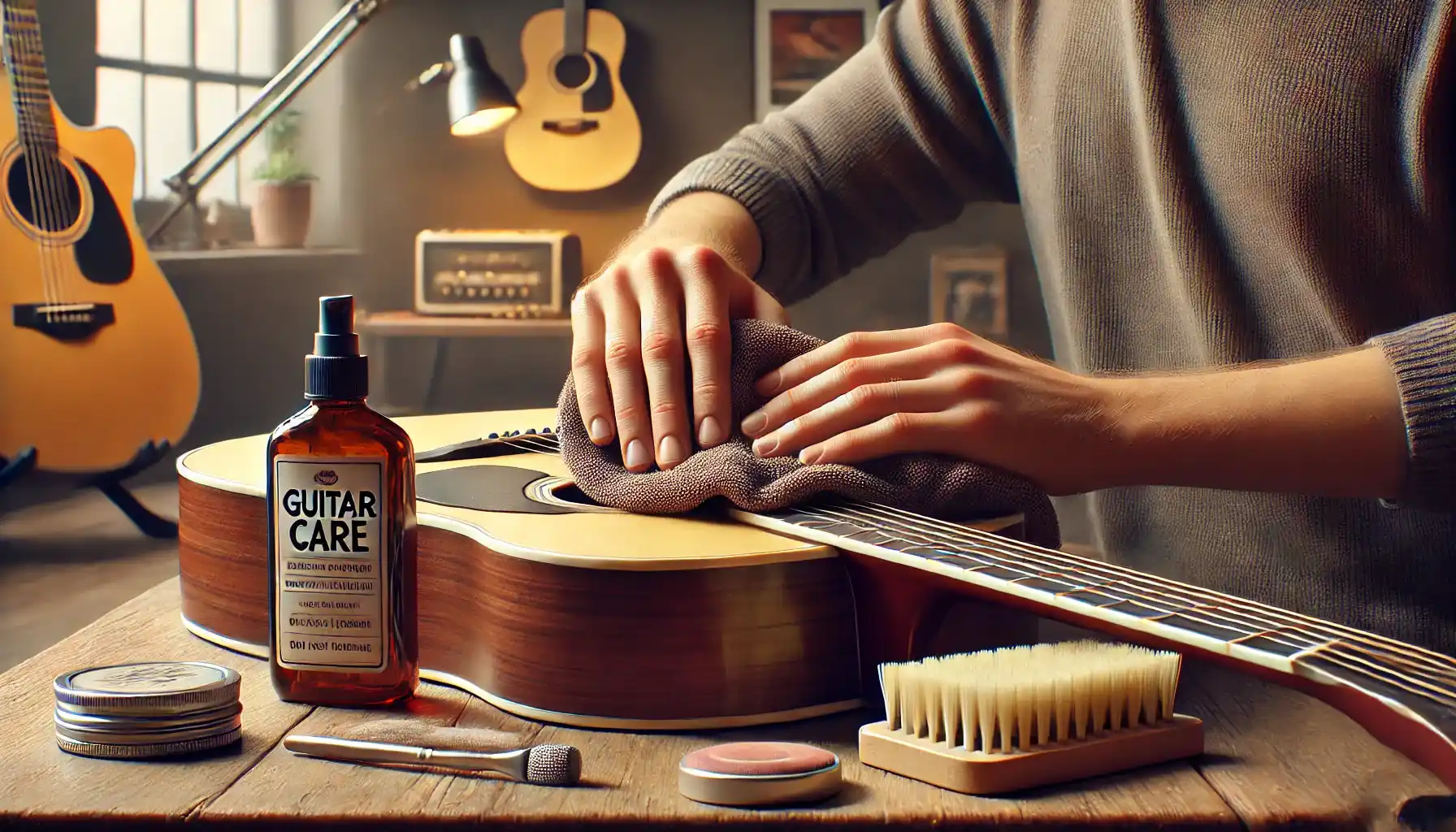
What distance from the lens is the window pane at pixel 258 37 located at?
369cm

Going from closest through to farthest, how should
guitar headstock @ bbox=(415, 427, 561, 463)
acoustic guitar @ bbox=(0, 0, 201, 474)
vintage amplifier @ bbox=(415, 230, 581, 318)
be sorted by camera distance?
guitar headstock @ bbox=(415, 427, 561, 463) < acoustic guitar @ bbox=(0, 0, 201, 474) < vintage amplifier @ bbox=(415, 230, 581, 318)

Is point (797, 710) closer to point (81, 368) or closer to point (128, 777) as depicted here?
point (128, 777)

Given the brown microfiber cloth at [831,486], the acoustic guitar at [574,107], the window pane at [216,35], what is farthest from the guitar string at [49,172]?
the brown microfiber cloth at [831,486]

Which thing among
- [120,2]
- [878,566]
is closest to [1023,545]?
[878,566]

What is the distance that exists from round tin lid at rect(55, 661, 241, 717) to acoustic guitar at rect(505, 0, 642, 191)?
10.9 ft

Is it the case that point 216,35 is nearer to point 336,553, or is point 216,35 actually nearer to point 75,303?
point 75,303

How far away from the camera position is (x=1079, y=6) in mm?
1048

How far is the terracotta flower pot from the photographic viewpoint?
12.1ft

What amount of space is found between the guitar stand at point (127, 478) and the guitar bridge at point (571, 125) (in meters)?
1.49

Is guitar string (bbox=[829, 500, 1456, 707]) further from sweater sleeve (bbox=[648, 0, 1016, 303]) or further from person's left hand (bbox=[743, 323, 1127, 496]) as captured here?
sweater sleeve (bbox=[648, 0, 1016, 303])

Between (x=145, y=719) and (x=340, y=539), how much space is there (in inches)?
4.5

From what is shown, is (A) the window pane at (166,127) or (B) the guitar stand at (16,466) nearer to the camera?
(B) the guitar stand at (16,466)

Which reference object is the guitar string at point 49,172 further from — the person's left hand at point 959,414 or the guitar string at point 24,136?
the person's left hand at point 959,414

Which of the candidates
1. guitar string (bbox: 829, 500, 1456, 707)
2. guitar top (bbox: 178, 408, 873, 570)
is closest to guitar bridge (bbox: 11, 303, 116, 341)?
guitar top (bbox: 178, 408, 873, 570)
